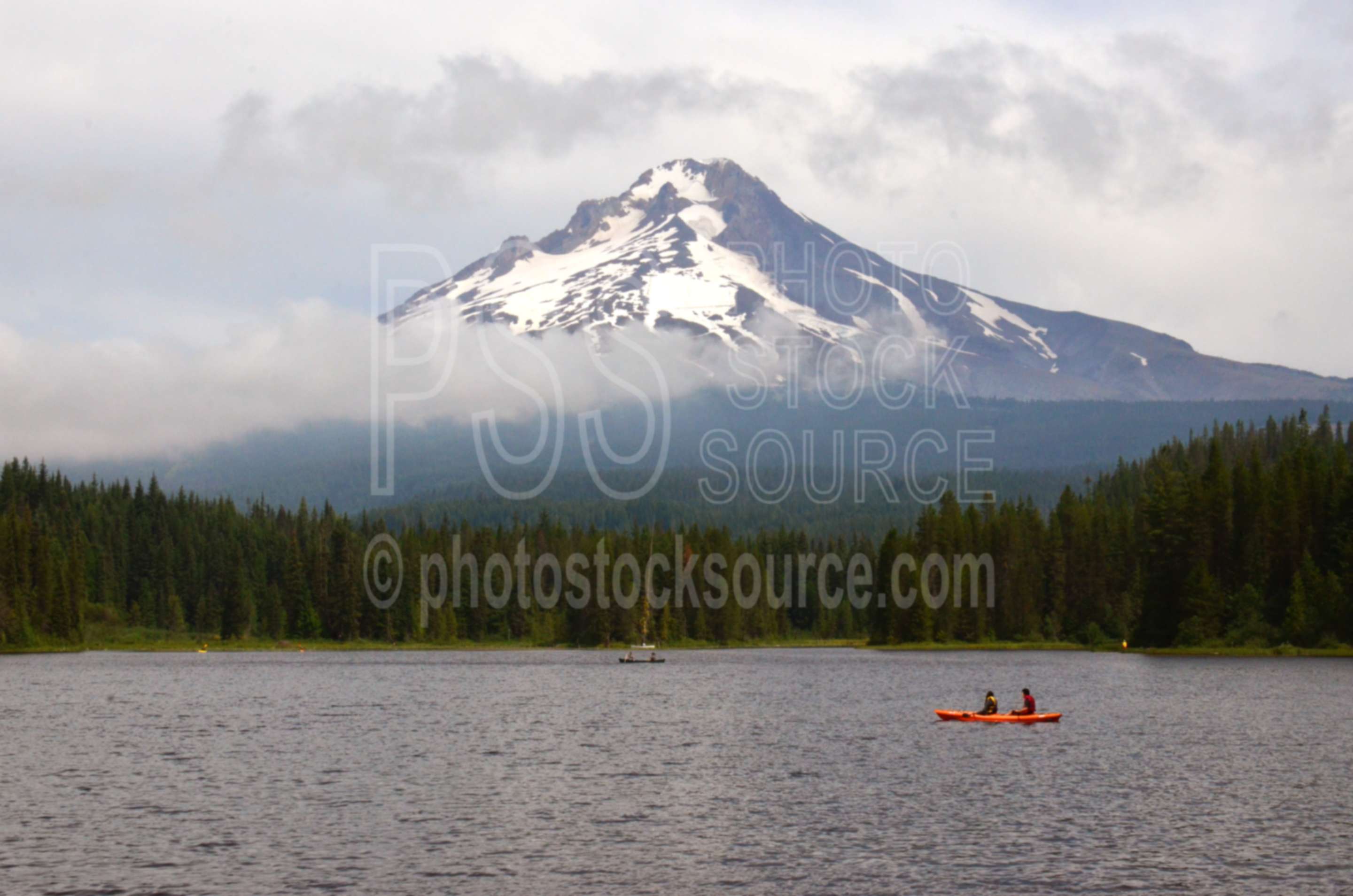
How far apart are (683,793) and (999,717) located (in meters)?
34.9

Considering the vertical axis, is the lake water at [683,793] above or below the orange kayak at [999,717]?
below

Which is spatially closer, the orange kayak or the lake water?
the lake water

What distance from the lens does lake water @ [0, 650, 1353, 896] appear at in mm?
46625

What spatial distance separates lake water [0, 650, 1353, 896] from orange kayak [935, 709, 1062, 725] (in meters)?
0.83

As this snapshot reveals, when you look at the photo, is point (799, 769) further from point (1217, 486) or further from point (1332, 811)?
point (1217, 486)

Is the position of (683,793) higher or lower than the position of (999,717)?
lower

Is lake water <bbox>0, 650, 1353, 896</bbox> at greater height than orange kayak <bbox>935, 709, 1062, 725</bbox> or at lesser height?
lesser

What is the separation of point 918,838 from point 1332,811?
17.3 meters

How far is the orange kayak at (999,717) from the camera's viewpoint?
301 feet

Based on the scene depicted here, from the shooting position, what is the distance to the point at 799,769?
235ft

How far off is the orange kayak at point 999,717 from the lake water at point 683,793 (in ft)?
2.72

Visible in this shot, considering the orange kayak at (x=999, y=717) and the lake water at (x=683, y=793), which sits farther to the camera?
the orange kayak at (x=999, y=717)

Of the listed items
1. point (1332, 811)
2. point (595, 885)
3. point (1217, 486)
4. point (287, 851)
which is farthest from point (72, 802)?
point (1217, 486)

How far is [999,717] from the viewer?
303 feet
